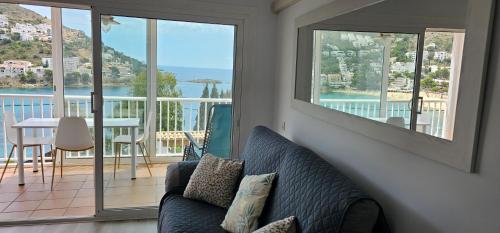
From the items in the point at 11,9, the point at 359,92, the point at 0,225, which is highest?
the point at 11,9

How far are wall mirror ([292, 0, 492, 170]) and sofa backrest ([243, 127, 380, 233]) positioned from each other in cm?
28

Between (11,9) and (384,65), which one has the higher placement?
(11,9)

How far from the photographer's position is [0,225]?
2863mm

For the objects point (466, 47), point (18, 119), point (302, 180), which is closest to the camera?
point (466, 47)

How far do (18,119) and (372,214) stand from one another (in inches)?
194

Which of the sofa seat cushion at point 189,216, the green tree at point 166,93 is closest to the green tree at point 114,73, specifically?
the green tree at point 166,93

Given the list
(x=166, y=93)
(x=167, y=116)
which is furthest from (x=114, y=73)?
(x=167, y=116)

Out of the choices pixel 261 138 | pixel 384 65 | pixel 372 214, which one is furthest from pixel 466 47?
pixel 261 138

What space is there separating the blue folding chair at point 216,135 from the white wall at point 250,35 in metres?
0.15

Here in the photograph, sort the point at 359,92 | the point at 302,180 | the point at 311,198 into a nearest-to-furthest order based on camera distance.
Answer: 1. the point at 311,198
2. the point at 302,180
3. the point at 359,92

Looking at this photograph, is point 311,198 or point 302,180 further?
point 302,180

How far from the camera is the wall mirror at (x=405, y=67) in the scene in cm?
107

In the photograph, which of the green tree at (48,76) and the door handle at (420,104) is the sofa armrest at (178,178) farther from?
the green tree at (48,76)

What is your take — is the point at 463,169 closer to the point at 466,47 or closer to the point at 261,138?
→ the point at 466,47
